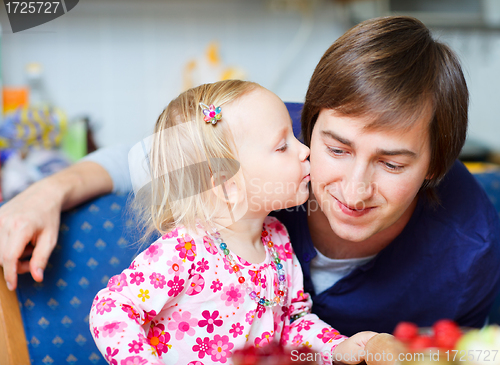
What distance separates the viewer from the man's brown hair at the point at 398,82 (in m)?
0.85

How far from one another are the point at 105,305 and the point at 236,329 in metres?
0.27

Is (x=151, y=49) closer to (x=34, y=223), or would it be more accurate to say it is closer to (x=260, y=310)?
(x=34, y=223)

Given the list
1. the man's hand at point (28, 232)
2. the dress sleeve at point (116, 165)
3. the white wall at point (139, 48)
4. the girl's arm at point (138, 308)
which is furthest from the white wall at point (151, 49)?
the girl's arm at point (138, 308)

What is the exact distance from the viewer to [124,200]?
117 centimetres

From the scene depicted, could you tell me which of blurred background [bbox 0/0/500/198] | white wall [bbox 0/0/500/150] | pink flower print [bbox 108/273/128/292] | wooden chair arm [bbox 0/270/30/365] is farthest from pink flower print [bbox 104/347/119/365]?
white wall [bbox 0/0/500/150]

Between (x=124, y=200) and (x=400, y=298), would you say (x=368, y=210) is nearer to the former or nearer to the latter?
(x=400, y=298)

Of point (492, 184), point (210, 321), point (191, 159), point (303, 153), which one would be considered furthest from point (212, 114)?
point (492, 184)

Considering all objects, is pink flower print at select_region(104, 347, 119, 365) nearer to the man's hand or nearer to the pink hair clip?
the man's hand

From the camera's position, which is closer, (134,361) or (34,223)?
(134,361)

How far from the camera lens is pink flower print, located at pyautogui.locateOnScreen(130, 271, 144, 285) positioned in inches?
30.9

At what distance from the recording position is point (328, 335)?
0.92 m

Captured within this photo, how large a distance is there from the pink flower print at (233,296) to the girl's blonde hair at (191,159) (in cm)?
14

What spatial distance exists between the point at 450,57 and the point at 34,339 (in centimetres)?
114

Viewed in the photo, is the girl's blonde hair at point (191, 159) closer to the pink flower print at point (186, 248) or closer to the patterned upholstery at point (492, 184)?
the pink flower print at point (186, 248)
